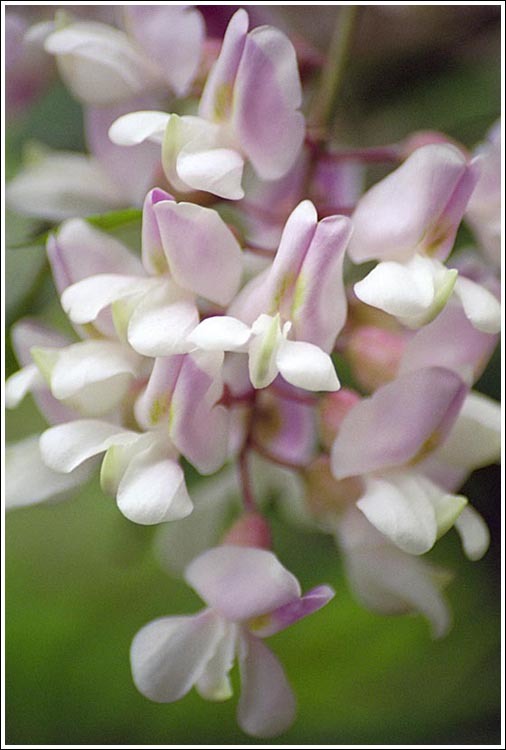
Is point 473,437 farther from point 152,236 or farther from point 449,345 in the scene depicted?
point 152,236

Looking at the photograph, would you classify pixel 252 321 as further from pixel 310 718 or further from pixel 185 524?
pixel 310 718

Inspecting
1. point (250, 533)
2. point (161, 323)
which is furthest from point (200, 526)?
point (161, 323)

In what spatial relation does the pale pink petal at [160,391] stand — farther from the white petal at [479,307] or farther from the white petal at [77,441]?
the white petal at [479,307]

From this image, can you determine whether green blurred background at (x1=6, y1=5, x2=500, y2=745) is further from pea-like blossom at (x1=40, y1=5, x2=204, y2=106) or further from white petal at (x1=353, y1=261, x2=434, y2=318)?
white petal at (x1=353, y1=261, x2=434, y2=318)

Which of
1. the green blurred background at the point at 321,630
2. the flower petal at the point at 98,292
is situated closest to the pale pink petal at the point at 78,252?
the flower petal at the point at 98,292

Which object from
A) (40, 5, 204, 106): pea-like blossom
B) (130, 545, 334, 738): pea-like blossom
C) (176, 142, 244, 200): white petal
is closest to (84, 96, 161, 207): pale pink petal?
(40, 5, 204, 106): pea-like blossom

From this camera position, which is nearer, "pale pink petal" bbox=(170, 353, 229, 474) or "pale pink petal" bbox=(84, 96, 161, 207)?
"pale pink petal" bbox=(170, 353, 229, 474)
